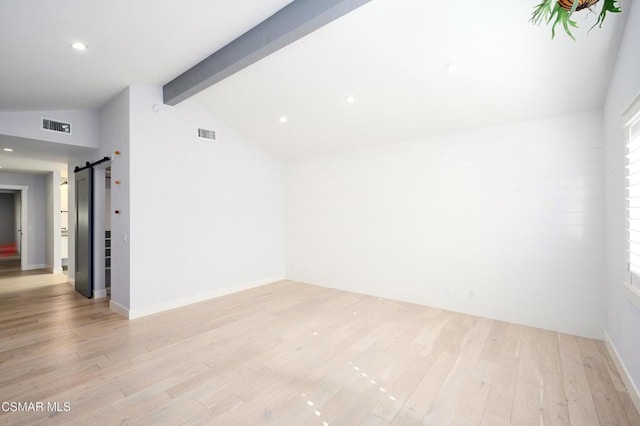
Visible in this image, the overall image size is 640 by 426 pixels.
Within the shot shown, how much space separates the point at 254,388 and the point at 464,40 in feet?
11.5

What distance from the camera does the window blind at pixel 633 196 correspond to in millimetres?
2043

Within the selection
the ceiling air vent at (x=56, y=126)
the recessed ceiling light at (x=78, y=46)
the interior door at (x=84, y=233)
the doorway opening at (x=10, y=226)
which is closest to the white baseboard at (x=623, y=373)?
the recessed ceiling light at (x=78, y=46)

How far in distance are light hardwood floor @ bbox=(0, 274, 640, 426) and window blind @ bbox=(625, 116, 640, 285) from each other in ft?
3.39

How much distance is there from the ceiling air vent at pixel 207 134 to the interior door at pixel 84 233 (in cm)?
200

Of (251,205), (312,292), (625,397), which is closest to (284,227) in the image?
(251,205)

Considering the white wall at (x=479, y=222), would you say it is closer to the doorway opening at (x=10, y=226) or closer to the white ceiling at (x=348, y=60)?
the white ceiling at (x=348, y=60)

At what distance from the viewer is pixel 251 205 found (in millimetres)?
5559

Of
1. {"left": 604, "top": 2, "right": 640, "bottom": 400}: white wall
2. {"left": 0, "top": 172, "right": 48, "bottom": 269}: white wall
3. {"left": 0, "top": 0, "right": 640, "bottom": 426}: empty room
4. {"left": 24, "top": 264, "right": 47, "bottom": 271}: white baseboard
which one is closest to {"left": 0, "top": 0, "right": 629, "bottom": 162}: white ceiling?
{"left": 0, "top": 0, "right": 640, "bottom": 426}: empty room

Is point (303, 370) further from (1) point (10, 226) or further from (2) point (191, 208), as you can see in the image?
(1) point (10, 226)

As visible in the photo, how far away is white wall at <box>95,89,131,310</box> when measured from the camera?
3.91 m

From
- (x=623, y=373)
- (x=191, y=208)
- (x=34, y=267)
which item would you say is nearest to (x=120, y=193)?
(x=191, y=208)

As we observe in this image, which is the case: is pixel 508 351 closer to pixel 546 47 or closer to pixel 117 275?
pixel 546 47

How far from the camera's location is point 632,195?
2162mm

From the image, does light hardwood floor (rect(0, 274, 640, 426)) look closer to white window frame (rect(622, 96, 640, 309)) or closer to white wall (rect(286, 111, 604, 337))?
white wall (rect(286, 111, 604, 337))
